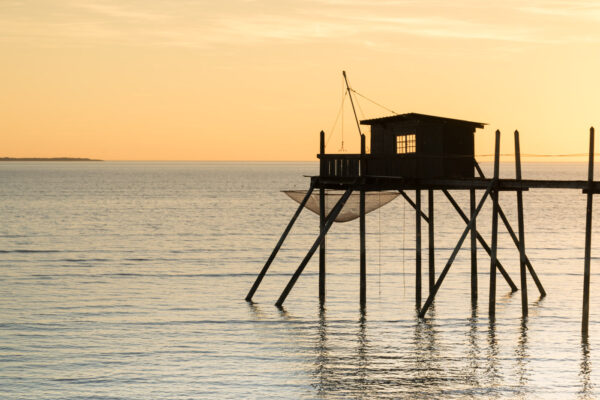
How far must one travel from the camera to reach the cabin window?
3672cm

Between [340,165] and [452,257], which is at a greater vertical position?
[340,165]

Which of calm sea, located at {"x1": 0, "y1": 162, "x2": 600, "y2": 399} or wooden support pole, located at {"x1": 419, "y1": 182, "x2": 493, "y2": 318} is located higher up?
wooden support pole, located at {"x1": 419, "y1": 182, "x2": 493, "y2": 318}

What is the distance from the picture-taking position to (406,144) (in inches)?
1463

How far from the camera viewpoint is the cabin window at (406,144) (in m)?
36.7

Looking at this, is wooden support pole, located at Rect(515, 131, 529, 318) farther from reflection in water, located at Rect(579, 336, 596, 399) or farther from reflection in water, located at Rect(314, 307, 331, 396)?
reflection in water, located at Rect(314, 307, 331, 396)

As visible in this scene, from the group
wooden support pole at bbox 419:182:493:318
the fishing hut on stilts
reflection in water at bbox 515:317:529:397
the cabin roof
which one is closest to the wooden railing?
the fishing hut on stilts

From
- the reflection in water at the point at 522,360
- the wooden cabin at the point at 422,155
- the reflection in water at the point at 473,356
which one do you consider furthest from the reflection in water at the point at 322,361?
the wooden cabin at the point at 422,155

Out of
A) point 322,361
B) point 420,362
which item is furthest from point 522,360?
point 322,361

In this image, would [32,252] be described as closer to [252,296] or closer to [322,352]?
[252,296]

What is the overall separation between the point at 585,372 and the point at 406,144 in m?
13.4

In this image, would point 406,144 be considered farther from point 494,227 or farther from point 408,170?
point 494,227

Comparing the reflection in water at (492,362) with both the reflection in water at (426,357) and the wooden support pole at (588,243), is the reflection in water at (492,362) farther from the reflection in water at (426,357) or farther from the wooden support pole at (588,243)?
the wooden support pole at (588,243)

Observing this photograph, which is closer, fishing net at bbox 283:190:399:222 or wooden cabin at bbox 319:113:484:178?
wooden cabin at bbox 319:113:484:178

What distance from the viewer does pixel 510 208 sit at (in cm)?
14062
